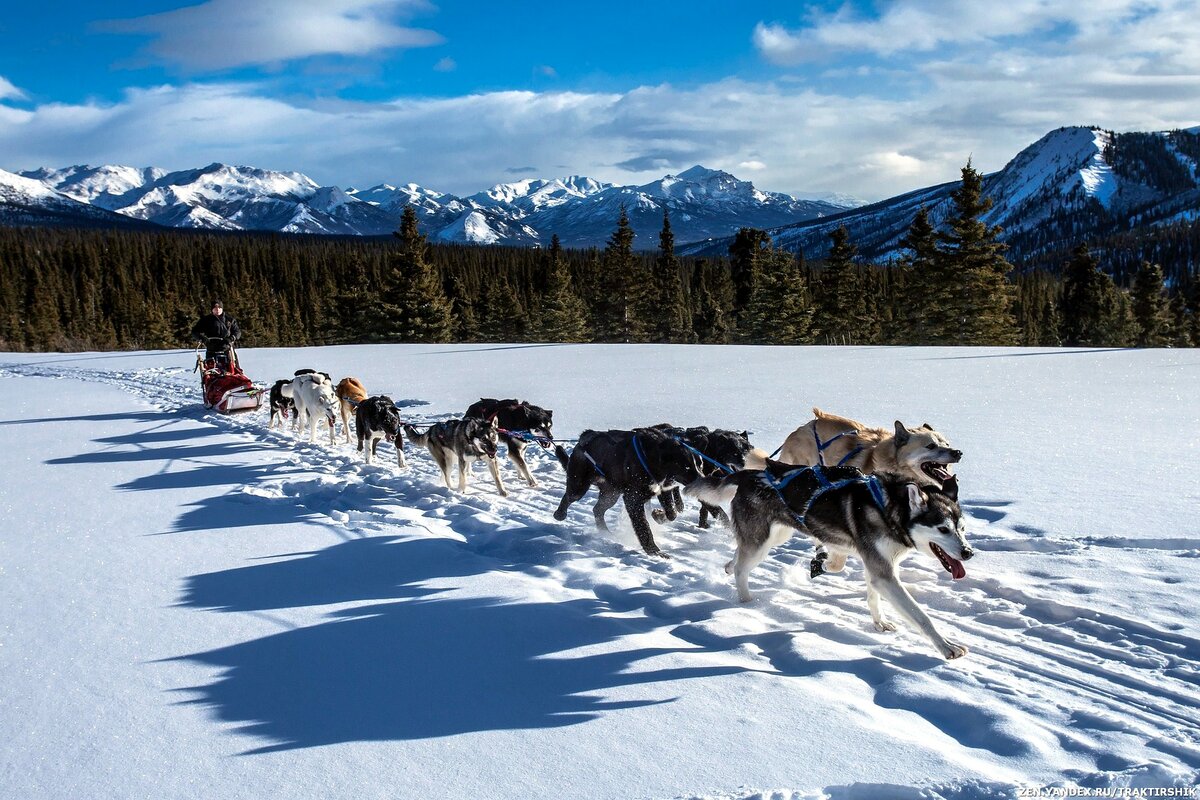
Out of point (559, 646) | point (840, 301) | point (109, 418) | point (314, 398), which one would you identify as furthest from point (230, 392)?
point (840, 301)

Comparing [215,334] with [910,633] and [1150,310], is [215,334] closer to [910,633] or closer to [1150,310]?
[910,633]

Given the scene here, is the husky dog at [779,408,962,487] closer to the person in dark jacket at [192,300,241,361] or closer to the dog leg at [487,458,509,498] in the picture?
the dog leg at [487,458,509,498]

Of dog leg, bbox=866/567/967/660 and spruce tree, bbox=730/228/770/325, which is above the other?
spruce tree, bbox=730/228/770/325

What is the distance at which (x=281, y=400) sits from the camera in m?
12.3

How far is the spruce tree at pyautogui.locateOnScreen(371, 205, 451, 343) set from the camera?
44.7 metres

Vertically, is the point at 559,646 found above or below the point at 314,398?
below

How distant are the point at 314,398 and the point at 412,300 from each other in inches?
1377

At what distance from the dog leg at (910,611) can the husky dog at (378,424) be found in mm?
6881

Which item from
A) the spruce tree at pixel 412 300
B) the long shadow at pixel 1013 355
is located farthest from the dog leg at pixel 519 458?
the spruce tree at pixel 412 300

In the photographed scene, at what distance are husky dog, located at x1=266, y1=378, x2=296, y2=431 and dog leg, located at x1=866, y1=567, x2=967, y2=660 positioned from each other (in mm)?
10354

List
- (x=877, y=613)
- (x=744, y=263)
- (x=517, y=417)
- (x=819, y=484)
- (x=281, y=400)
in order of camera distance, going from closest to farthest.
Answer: (x=877, y=613) → (x=819, y=484) → (x=517, y=417) → (x=281, y=400) → (x=744, y=263)

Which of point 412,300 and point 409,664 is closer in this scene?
point 409,664

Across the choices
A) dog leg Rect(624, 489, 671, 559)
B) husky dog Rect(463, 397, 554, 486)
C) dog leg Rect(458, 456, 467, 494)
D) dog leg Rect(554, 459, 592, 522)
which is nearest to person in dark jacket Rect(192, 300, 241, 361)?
husky dog Rect(463, 397, 554, 486)

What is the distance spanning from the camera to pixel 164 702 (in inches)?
137
